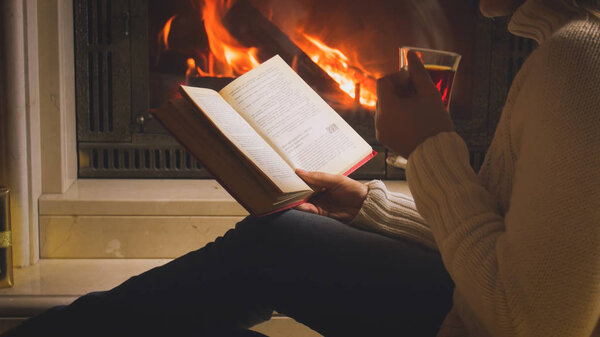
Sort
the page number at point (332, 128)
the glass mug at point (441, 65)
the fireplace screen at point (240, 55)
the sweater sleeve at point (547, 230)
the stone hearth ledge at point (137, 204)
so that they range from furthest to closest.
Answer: the fireplace screen at point (240, 55)
the stone hearth ledge at point (137, 204)
the page number at point (332, 128)
the glass mug at point (441, 65)
the sweater sleeve at point (547, 230)

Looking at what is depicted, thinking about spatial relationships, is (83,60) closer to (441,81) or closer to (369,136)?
(369,136)

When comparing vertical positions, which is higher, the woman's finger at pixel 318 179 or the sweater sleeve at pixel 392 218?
the woman's finger at pixel 318 179

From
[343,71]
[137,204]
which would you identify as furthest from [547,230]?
[343,71]

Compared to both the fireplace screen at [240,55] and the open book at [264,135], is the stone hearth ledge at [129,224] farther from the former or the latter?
the open book at [264,135]

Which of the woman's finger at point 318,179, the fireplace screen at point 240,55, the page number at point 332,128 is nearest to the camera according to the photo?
the woman's finger at point 318,179

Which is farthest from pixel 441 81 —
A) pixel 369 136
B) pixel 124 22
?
pixel 124 22

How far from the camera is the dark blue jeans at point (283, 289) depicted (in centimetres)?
74

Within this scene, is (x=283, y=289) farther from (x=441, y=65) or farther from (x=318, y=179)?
(x=441, y=65)

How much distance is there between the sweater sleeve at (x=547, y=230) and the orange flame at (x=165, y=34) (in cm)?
139

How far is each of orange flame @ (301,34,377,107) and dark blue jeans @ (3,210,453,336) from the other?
3.66ft

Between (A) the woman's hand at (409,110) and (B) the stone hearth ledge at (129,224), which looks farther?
(B) the stone hearth ledge at (129,224)

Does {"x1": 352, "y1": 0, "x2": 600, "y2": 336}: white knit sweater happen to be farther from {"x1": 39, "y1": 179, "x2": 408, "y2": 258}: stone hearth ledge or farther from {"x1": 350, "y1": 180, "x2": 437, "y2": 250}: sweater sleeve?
{"x1": 39, "y1": 179, "x2": 408, "y2": 258}: stone hearth ledge

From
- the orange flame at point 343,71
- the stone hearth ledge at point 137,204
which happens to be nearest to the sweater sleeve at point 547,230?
the stone hearth ledge at point 137,204

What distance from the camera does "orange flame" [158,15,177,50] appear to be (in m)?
1.82
